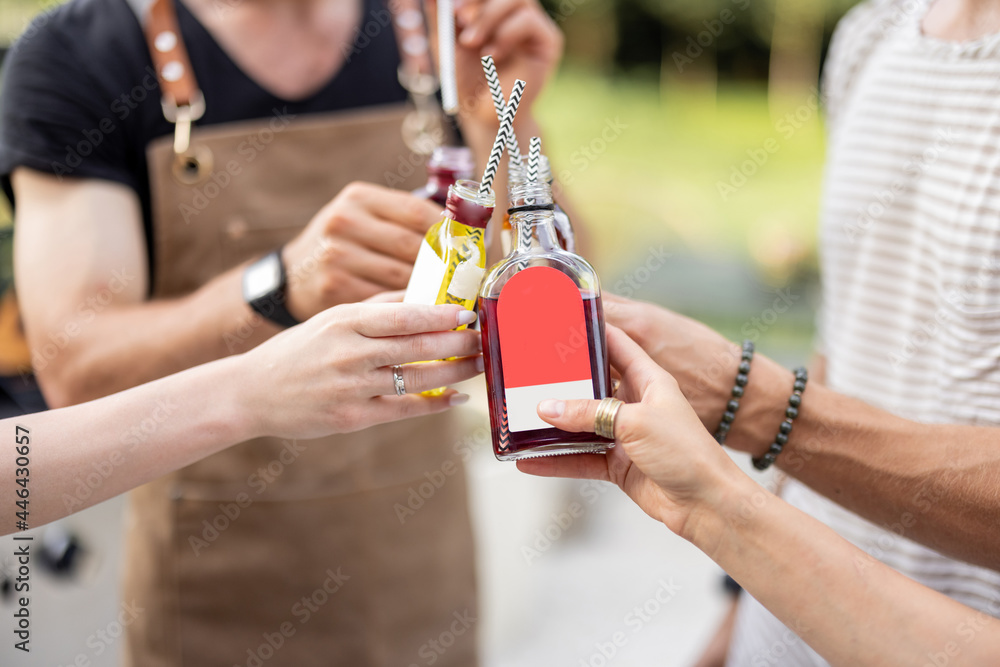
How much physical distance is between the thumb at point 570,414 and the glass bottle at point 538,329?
0.02 meters

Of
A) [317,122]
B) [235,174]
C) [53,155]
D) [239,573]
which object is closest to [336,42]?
[317,122]

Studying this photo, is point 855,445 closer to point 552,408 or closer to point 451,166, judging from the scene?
point 552,408

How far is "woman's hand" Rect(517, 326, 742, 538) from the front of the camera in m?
0.66

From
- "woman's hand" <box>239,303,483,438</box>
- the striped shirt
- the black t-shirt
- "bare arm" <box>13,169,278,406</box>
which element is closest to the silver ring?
"woman's hand" <box>239,303,483,438</box>

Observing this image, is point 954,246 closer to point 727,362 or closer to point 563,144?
point 727,362

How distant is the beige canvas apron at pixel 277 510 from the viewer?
1.13 meters

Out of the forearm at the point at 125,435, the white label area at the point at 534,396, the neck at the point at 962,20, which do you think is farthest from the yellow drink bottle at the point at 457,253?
the neck at the point at 962,20

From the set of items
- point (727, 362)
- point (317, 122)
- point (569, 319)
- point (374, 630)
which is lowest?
point (374, 630)

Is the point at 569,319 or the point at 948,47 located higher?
the point at 948,47

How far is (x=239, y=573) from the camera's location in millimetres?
1176

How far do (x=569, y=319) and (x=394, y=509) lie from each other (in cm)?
66

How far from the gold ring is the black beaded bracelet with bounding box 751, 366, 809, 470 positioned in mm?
313

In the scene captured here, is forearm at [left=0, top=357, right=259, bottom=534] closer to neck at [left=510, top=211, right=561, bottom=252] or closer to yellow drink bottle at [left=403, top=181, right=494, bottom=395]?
yellow drink bottle at [left=403, top=181, right=494, bottom=395]

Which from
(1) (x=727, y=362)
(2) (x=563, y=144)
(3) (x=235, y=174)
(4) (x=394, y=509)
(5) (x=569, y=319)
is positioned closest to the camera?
(5) (x=569, y=319)
